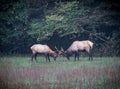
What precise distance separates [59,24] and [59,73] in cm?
65

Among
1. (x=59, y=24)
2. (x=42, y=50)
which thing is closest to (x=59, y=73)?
(x=42, y=50)

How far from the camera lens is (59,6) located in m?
4.39

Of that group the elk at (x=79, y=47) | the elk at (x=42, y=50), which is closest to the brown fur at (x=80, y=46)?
the elk at (x=79, y=47)

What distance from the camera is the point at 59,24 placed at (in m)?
4.43

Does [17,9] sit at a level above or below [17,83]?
above

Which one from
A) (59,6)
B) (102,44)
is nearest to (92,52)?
(102,44)

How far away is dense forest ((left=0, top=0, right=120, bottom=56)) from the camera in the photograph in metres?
4.36

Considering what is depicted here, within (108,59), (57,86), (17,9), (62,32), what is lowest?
(57,86)

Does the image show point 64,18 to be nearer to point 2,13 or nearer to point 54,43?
point 54,43

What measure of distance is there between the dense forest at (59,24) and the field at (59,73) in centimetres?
14

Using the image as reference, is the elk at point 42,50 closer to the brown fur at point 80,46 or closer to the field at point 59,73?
the field at point 59,73

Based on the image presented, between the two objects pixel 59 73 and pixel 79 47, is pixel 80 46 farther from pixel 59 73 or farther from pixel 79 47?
pixel 59 73

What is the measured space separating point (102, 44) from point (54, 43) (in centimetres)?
63

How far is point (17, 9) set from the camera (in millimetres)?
4363
